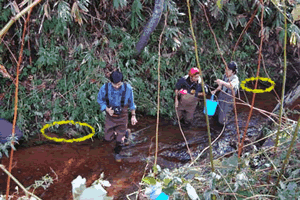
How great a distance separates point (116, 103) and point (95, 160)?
1.06m

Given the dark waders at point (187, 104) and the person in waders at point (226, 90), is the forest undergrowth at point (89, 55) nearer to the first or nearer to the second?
the dark waders at point (187, 104)

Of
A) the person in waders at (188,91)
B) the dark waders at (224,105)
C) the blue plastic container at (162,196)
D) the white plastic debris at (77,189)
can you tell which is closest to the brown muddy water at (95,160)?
the dark waders at (224,105)

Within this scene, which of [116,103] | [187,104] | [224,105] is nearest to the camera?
[116,103]

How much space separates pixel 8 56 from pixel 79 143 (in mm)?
2312

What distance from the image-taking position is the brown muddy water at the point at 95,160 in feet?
12.4

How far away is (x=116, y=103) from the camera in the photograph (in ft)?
13.3

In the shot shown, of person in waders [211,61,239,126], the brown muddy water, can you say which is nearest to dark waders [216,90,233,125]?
person in waders [211,61,239,126]

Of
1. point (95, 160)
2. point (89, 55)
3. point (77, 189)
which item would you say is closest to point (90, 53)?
point (89, 55)

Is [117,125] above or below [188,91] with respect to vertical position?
below

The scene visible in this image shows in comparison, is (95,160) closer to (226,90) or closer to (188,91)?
(188,91)

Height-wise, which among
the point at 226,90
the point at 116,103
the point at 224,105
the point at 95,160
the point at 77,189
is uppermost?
the point at 77,189

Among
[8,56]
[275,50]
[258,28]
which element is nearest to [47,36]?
[8,56]

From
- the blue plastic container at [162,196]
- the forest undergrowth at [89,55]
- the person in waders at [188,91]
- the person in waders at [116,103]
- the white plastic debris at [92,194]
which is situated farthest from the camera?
the forest undergrowth at [89,55]

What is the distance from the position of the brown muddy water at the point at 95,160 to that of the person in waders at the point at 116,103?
36 cm
